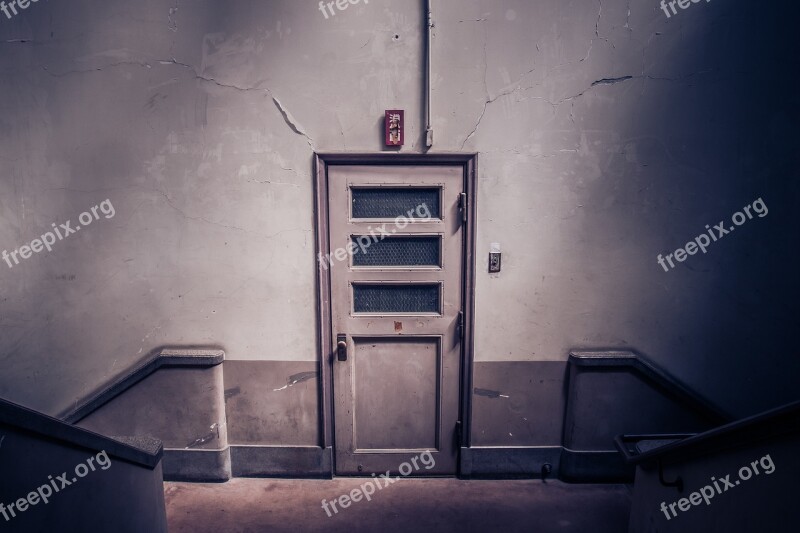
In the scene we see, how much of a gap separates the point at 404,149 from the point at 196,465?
254 centimetres

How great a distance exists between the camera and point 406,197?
278 cm

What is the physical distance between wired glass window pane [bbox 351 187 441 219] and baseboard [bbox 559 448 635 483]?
1885 millimetres

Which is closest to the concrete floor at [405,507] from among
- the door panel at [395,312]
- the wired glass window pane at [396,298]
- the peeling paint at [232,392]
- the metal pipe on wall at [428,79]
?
the door panel at [395,312]

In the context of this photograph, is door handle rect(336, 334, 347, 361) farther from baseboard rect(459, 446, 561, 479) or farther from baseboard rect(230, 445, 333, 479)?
baseboard rect(459, 446, 561, 479)

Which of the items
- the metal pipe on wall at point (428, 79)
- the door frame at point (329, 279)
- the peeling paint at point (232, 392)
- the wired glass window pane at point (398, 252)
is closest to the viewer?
the metal pipe on wall at point (428, 79)

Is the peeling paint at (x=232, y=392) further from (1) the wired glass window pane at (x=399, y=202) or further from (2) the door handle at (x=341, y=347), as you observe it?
(1) the wired glass window pane at (x=399, y=202)

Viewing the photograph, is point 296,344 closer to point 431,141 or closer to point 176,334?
point 176,334

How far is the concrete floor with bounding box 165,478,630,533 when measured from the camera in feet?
8.45

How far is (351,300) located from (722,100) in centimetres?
260

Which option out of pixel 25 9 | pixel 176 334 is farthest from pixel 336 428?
pixel 25 9

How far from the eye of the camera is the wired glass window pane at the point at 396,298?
2.86m

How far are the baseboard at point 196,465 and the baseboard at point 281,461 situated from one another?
0.24ft

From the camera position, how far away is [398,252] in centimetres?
284

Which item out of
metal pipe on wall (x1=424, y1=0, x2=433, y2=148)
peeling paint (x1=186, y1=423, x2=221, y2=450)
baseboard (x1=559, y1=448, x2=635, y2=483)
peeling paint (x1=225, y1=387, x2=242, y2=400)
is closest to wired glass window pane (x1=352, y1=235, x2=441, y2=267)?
metal pipe on wall (x1=424, y1=0, x2=433, y2=148)
